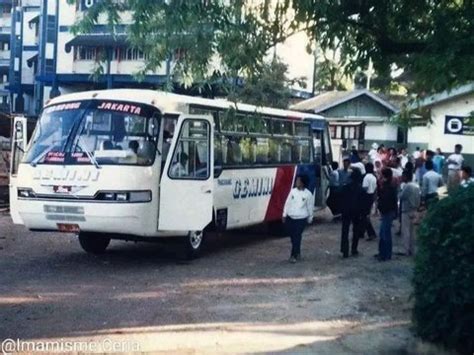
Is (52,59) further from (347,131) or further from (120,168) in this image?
(120,168)

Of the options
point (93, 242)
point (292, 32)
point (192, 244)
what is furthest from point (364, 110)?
point (292, 32)

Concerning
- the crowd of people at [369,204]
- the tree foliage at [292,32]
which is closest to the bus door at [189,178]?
the crowd of people at [369,204]

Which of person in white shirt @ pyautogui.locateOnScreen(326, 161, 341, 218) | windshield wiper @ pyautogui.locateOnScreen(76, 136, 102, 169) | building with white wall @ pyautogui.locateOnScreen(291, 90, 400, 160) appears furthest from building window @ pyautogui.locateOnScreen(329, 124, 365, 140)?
windshield wiper @ pyautogui.locateOnScreen(76, 136, 102, 169)

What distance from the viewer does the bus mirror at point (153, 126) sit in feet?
37.9

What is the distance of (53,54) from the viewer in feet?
152

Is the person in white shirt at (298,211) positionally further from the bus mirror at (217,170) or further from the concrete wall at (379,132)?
the concrete wall at (379,132)

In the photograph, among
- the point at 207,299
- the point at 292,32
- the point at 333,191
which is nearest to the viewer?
the point at 292,32

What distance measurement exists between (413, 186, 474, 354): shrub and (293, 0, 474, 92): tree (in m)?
2.11

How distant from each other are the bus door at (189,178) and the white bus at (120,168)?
0.6 inches

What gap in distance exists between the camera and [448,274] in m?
6.68

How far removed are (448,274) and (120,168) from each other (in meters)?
5.90

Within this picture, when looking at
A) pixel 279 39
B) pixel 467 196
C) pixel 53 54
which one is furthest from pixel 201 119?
pixel 53 54

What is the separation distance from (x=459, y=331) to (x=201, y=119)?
6.66 metres

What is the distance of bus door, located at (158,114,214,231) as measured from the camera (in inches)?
456
